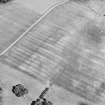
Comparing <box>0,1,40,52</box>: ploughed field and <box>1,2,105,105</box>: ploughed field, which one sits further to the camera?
<box>0,1,40,52</box>: ploughed field

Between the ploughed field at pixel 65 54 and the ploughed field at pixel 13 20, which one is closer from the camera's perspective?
the ploughed field at pixel 65 54

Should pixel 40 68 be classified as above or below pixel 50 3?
below

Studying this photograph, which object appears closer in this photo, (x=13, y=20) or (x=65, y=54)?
(x=65, y=54)

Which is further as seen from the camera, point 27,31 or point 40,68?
point 27,31

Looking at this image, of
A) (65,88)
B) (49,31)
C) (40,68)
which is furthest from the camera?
(49,31)

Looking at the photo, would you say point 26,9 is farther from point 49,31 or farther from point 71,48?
point 71,48

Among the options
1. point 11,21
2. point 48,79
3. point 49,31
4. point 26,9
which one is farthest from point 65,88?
point 26,9

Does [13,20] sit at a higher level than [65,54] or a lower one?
higher

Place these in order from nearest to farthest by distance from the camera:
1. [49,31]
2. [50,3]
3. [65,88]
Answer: [65,88], [49,31], [50,3]
